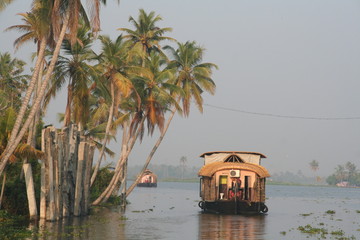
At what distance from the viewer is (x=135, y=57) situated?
3941 centimetres

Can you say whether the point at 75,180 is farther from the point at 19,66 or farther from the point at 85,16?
the point at 19,66

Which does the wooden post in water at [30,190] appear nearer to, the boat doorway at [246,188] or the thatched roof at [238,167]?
the thatched roof at [238,167]

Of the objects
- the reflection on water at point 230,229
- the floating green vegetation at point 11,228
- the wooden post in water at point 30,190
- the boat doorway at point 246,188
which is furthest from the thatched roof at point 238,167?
the floating green vegetation at point 11,228

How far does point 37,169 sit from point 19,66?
32.3 m

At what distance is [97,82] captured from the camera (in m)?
28.1

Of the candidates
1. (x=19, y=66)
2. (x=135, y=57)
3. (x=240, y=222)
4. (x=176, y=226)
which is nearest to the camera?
(x=176, y=226)

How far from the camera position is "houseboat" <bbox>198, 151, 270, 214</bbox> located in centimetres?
3478

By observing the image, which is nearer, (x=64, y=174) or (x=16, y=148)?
(x=16, y=148)

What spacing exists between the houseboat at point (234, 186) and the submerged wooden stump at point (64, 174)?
9.21 meters

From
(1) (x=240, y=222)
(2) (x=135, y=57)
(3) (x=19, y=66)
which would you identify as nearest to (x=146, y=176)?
(3) (x=19, y=66)

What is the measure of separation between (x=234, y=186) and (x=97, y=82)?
12807mm

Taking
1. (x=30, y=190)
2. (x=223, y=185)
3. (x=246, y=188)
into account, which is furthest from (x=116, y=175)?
(x=30, y=190)

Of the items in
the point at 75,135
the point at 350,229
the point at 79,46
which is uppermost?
the point at 79,46

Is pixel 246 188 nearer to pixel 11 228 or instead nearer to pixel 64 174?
pixel 64 174
